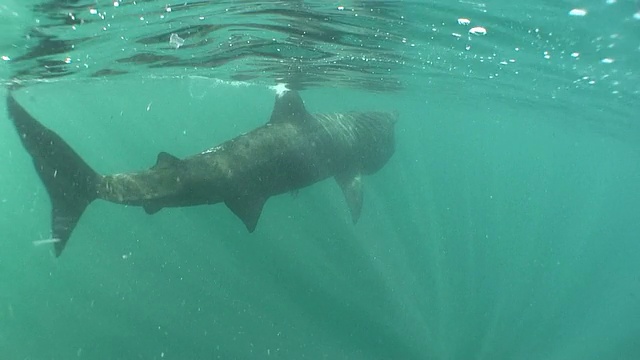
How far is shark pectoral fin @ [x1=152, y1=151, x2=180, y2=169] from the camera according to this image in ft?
29.5

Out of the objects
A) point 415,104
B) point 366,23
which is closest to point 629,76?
point 366,23

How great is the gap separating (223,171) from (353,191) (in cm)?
426

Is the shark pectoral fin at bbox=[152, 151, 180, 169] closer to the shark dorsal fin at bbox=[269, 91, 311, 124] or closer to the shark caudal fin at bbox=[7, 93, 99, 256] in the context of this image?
the shark caudal fin at bbox=[7, 93, 99, 256]

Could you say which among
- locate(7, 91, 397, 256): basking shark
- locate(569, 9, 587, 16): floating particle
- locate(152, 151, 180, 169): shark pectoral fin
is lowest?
locate(7, 91, 397, 256): basking shark

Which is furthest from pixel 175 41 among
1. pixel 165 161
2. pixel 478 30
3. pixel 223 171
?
pixel 478 30

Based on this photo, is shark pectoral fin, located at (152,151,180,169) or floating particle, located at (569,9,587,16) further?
floating particle, located at (569,9,587,16)

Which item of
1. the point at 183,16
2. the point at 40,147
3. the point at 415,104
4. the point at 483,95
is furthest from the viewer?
the point at 415,104

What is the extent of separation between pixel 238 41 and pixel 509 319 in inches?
688

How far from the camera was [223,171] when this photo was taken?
9.58 metres

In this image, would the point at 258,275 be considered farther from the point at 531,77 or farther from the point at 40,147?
the point at 40,147

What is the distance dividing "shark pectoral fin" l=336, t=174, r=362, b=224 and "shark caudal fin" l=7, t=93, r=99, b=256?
6008mm

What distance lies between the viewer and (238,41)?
623 inches

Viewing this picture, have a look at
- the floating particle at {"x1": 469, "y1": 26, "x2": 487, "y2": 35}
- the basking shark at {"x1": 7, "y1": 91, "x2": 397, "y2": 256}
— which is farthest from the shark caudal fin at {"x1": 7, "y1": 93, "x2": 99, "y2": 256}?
the floating particle at {"x1": 469, "y1": 26, "x2": 487, "y2": 35}

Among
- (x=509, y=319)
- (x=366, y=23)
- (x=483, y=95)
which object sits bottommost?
(x=509, y=319)
